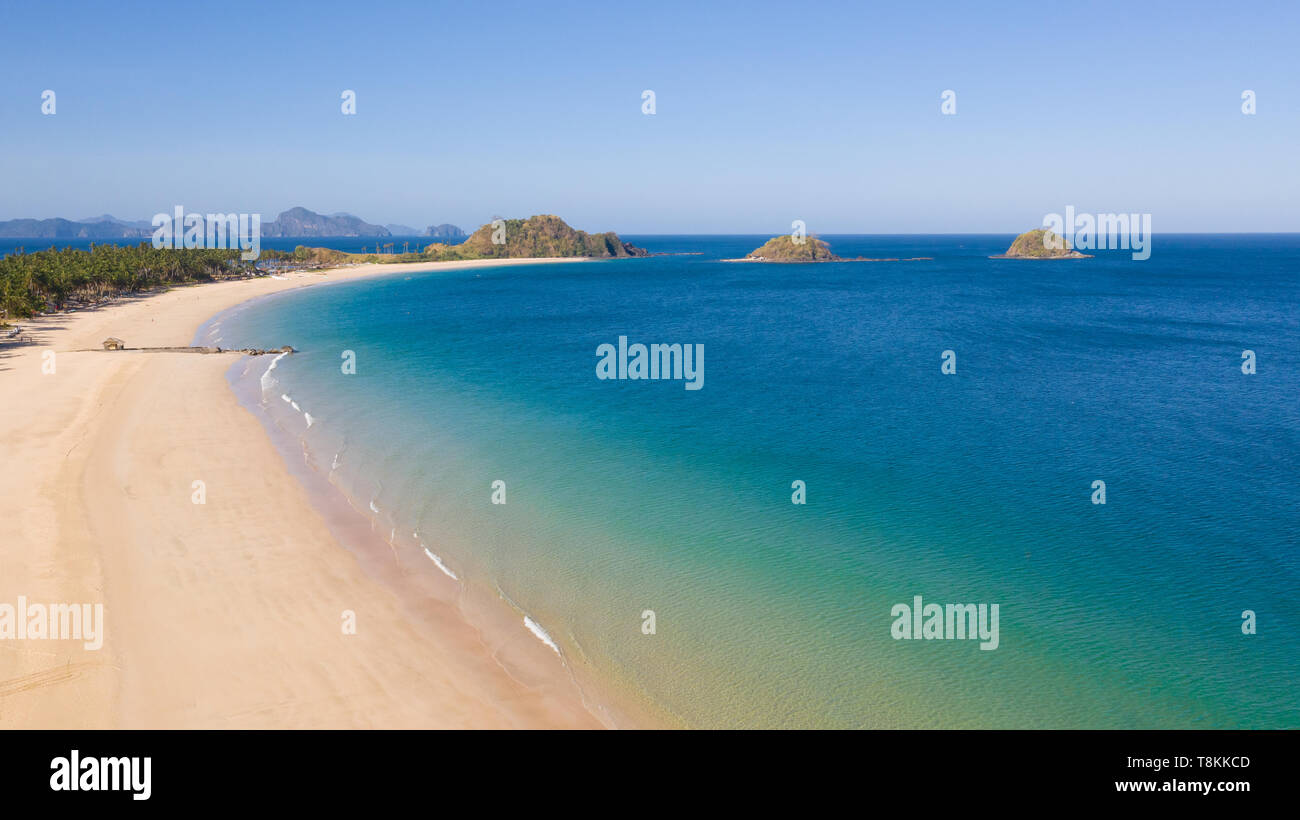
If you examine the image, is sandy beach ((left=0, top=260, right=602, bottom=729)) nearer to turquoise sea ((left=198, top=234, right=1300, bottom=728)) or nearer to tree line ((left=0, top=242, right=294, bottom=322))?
turquoise sea ((left=198, top=234, right=1300, bottom=728))

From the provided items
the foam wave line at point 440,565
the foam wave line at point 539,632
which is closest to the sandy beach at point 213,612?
the foam wave line at point 539,632

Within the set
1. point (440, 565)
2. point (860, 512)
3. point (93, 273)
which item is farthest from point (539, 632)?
point (93, 273)

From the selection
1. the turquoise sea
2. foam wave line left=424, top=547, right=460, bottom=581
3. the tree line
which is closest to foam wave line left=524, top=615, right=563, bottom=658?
the turquoise sea

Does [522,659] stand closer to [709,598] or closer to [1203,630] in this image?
[709,598]

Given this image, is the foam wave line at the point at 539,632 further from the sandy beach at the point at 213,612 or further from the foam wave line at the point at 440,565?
the foam wave line at the point at 440,565
